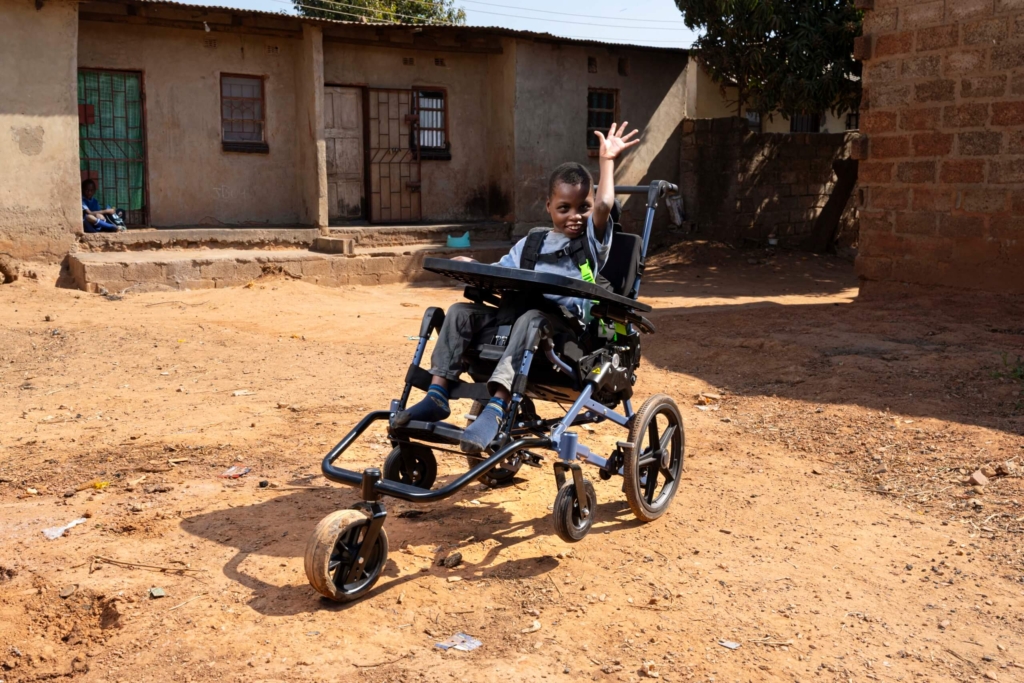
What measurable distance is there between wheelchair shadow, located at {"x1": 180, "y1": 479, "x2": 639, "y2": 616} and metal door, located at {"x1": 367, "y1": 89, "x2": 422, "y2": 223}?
1216 cm

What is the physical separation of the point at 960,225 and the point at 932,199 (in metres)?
0.42

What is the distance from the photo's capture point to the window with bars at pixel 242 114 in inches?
581

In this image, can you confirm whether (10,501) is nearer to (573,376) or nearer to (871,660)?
(573,376)

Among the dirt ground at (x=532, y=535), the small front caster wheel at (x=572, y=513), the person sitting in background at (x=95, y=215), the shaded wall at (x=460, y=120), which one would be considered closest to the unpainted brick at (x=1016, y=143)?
the dirt ground at (x=532, y=535)

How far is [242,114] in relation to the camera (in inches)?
589

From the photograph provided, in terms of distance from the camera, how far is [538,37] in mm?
16250

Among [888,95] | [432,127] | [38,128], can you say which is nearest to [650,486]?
[888,95]

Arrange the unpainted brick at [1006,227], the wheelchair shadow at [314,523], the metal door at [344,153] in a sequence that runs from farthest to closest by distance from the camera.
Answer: the metal door at [344,153], the unpainted brick at [1006,227], the wheelchair shadow at [314,523]

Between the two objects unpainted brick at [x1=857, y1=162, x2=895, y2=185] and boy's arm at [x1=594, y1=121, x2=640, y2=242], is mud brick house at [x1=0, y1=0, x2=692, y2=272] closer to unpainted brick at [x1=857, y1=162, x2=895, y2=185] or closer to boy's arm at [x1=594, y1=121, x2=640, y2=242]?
unpainted brick at [x1=857, y1=162, x2=895, y2=185]

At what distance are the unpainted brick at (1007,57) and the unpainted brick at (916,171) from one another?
113 centimetres

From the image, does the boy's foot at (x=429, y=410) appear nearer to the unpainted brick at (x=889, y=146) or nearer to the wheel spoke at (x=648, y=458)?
the wheel spoke at (x=648, y=458)

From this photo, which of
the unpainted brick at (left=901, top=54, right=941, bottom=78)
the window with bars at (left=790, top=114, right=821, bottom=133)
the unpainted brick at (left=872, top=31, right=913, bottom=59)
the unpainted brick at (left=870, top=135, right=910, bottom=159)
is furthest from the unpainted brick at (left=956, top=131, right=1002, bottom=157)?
the window with bars at (left=790, top=114, right=821, bottom=133)

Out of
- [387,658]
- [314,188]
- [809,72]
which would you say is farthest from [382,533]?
[809,72]

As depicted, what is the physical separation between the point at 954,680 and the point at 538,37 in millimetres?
14523
